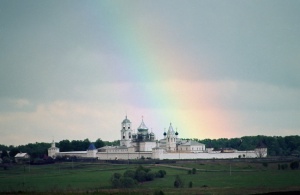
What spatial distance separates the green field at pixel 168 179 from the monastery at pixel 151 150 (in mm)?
15636

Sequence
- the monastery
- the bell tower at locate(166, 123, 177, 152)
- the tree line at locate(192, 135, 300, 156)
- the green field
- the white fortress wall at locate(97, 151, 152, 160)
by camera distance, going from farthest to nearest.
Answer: the tree line at locate(192, 135, 300, 156) → the bell tower at locate(166, 123, 177, 152) → the white fortress wall at locate(97, 151, 152, 160) → the monastery → the green field

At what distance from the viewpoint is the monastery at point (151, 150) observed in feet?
314

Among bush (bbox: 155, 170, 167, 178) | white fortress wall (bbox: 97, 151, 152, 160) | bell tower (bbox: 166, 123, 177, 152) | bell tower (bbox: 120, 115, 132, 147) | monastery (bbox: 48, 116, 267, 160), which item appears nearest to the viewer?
bush (bbox: 155, 170, 167, 178)

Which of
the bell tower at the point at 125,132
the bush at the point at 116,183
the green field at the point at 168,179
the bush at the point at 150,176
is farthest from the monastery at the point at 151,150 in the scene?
the bush at the point at 116,183

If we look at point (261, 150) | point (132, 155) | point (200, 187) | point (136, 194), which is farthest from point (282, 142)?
point (136, 194)

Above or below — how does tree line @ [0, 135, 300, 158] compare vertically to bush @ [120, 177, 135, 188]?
above

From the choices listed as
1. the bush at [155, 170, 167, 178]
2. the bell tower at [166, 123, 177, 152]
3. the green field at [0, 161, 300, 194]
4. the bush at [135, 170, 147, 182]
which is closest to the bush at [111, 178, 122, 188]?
the green field at [0, 161, 300, 194]

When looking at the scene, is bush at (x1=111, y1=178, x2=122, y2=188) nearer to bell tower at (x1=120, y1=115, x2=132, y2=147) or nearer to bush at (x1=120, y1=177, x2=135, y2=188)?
bush at (x1=120, y1=177, x2=135, y2=188)

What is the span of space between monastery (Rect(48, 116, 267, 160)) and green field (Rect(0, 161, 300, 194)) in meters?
15.6

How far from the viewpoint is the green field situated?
5033 cm

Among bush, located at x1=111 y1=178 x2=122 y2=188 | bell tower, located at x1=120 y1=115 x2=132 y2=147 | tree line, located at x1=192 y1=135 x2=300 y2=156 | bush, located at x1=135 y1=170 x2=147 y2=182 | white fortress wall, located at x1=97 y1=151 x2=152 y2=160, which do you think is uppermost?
bell tower, located at x1=120 y1=115 x2=132 y2=147

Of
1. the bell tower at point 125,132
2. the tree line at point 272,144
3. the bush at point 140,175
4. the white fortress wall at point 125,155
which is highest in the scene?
the bell tower at point 125,132

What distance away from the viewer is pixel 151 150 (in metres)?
101

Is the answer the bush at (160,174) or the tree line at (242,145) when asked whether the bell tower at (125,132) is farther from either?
the bush at (160,174)
